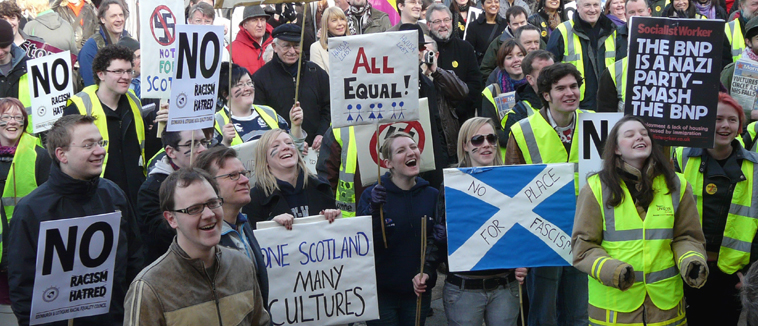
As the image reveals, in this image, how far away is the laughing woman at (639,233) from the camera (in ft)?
16.3

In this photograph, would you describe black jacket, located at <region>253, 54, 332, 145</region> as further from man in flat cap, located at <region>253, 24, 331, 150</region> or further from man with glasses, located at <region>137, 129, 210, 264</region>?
man with glasses, located at <region>137, 129, 210, 264</region>

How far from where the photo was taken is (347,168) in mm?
7133

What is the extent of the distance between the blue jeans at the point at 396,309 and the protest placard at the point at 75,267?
192 centimetres

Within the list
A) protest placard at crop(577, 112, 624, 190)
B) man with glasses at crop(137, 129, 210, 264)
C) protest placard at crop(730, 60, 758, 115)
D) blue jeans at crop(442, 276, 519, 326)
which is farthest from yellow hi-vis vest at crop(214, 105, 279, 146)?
protest placard at crop(730, 60, 758, 115)

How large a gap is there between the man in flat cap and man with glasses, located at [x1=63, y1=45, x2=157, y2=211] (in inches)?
63.2

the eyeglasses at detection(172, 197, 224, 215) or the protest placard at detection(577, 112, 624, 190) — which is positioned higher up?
the protest placard at detection(577, 112, 624, 190)

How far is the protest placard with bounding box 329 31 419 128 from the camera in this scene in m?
6.38

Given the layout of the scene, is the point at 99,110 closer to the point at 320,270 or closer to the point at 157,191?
the point at 157,191

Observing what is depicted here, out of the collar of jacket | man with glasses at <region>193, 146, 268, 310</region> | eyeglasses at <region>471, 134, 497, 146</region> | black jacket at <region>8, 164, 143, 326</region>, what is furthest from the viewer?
eyeglasses at <region>471, 134, 497, 146</region>

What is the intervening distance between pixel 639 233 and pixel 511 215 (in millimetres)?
1128

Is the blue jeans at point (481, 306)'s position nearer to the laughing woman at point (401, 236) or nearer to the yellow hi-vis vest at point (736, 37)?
the laughing woman at point (401, 236)

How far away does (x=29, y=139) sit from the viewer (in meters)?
6.73

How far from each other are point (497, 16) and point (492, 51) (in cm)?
167

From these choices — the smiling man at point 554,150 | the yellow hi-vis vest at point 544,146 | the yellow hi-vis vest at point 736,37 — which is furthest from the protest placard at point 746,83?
the yellow hi-vis vest at point 544,146
